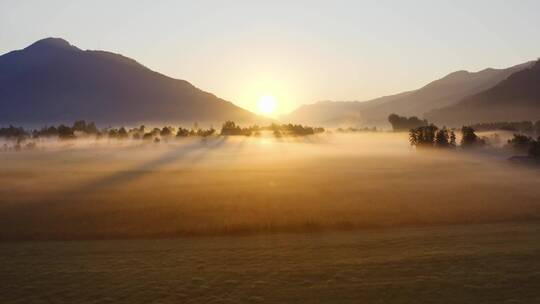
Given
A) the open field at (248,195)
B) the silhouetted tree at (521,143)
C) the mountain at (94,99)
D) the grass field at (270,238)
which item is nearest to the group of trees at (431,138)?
the silhouetted tree at (521,143)

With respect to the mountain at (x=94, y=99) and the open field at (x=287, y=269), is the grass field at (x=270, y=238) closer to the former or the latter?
the open field at (x=287, y=269)

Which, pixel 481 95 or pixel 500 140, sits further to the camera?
pixel 481 95

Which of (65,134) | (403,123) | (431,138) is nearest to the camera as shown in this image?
(431,138)

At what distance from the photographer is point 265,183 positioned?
3766 centimetres

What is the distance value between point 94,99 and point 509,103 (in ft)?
411

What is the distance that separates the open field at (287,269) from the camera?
15594mm

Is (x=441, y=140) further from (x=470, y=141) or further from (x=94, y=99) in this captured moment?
(x=94, y=99)

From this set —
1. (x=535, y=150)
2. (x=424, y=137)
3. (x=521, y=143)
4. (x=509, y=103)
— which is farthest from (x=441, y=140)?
(x=509, y=103)

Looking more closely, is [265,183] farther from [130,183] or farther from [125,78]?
[125,78]

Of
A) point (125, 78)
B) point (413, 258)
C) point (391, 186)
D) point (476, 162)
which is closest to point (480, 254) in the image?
point (413, 258)

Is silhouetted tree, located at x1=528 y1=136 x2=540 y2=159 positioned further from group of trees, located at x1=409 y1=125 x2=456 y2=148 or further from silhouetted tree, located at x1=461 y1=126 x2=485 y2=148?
group of trees, located at x1=409 y1=125 x2=456 y2=148

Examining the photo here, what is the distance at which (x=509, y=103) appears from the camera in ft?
509

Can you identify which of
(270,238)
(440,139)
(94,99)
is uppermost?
(94,99)

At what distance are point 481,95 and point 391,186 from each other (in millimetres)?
162374
